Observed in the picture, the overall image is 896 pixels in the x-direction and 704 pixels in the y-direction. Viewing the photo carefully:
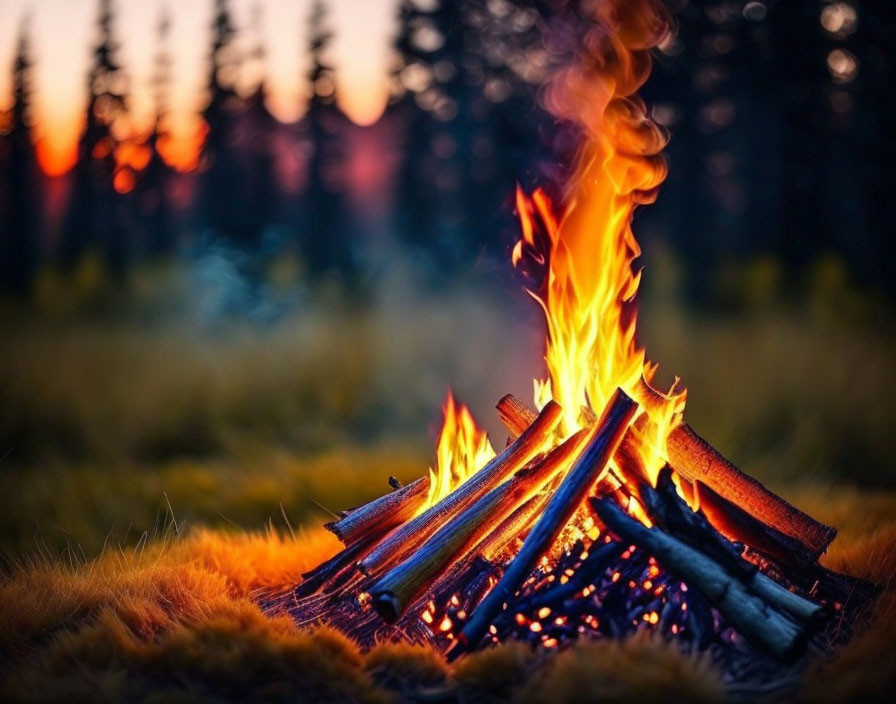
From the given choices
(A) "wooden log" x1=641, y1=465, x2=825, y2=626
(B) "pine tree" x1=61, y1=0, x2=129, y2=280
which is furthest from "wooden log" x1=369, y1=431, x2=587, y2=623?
(B) "pine tree" x1=61, y1=0, x2=129, y2=280

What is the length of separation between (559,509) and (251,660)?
117 cm

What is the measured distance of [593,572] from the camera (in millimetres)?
3311

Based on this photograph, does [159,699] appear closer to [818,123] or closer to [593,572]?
[593,572]

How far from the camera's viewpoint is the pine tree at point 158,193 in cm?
1634

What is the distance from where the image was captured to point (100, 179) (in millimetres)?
15539

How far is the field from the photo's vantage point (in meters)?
2.88

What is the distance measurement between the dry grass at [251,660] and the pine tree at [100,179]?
12.2 meters

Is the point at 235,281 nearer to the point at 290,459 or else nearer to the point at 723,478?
the point at 290,459

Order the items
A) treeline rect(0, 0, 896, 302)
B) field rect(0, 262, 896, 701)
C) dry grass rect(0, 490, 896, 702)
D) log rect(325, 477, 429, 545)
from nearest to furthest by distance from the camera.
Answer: dry grass rect(0, 490, 896, 702) < field rect(0, 262, 896, 701) < log rect(325, 477, 429, 545) < treeline rect(0, 0, 896, 302)

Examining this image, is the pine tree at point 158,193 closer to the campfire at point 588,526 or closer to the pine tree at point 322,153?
the pine tree at point 322,153

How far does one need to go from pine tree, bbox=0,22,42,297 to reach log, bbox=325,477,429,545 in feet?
41.8

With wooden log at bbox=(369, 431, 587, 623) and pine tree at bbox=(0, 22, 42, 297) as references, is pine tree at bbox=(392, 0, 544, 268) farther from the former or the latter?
wooden log at bbox=(369, 431, 587, 623)

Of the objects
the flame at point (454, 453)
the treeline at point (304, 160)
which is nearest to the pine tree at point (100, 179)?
the treeline at point (304, 160)

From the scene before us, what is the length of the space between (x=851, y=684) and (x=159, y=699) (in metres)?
1.93
